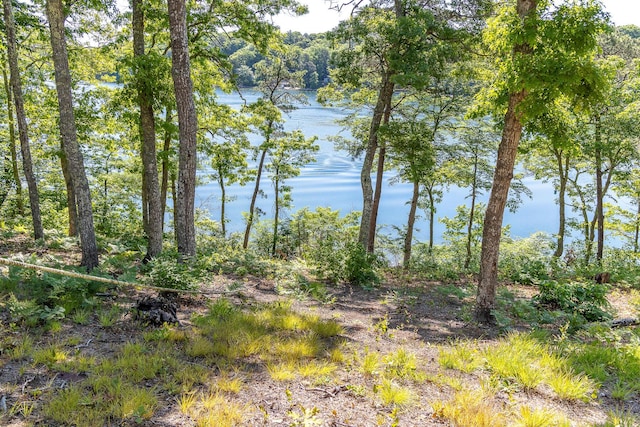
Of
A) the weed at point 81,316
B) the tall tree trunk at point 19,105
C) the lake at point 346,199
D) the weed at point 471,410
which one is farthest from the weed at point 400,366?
the lake at point 346,199

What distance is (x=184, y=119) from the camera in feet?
22.0

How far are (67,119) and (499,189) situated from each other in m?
7.15

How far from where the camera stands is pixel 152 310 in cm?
495

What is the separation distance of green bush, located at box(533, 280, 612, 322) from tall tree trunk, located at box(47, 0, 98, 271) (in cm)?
890

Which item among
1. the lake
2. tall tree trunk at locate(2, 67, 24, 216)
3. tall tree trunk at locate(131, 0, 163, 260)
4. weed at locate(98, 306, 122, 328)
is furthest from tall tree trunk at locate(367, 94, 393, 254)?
the lake

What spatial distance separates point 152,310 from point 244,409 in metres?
2.50

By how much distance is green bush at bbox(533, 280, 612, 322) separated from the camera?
6.97 m

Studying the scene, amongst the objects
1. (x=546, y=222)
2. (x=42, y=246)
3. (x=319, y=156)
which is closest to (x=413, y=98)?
(x=42, y=246)

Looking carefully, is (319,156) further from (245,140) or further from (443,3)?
(443,3)

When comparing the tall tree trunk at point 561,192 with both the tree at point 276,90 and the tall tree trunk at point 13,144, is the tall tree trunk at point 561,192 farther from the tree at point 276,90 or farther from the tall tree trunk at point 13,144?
the tall tree trunk at point 13,144

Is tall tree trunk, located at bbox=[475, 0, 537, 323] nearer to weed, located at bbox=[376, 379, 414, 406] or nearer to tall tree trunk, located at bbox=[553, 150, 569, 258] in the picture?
weed, located at bbox=[376, 379, 414, 406]

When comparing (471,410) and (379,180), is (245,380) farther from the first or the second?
(379,180)

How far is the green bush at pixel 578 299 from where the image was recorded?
6.97 meters

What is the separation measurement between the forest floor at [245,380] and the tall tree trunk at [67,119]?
6.31 ft
